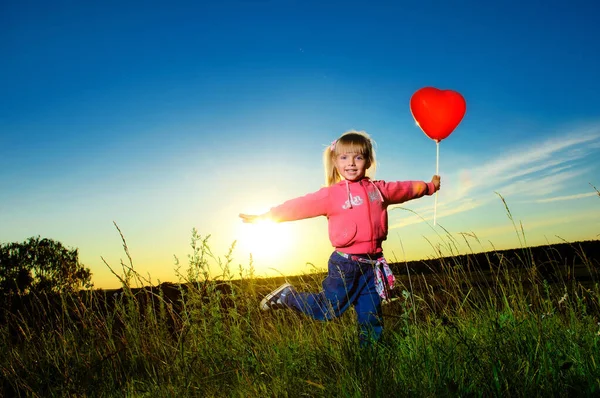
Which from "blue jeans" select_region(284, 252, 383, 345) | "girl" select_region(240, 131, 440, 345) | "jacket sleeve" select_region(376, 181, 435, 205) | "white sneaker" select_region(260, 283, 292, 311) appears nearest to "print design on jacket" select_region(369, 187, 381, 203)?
"girl" select_region(240, 131, 440, 345)

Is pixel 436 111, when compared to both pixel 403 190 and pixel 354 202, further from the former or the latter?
pixel 354 202

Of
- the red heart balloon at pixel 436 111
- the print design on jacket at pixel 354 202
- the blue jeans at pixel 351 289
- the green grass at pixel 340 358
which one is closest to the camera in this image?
the green grass at pixel 340 358

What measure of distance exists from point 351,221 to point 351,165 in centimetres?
53

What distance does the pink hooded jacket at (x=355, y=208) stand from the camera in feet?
12.8

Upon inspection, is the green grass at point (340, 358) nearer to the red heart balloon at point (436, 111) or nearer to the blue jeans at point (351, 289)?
the blue jeans at point (351, 289)

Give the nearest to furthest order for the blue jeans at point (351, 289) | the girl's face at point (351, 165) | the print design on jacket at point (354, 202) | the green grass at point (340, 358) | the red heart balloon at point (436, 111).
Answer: the green grass at point (340, 358)
the blue jeans at point (351, 289)
the print design on jacket at point (354, 202)
the girl's face at point (351, 165)
the red heart balloon at point (436, 111)

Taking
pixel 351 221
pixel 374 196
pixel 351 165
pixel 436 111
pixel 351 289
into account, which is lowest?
pixel 351 289

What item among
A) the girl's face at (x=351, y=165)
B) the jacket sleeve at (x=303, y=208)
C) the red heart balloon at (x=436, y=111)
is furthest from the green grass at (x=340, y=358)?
the red heart balloon at (x=436, y=111)

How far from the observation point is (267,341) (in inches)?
132

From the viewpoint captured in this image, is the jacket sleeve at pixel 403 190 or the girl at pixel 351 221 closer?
the girl at pixel 351 221

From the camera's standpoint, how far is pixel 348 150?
4.17 meters

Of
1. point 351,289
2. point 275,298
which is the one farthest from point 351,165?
point 275,298

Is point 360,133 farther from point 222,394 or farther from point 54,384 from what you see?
point 54,384

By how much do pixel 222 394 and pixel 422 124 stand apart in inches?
149
